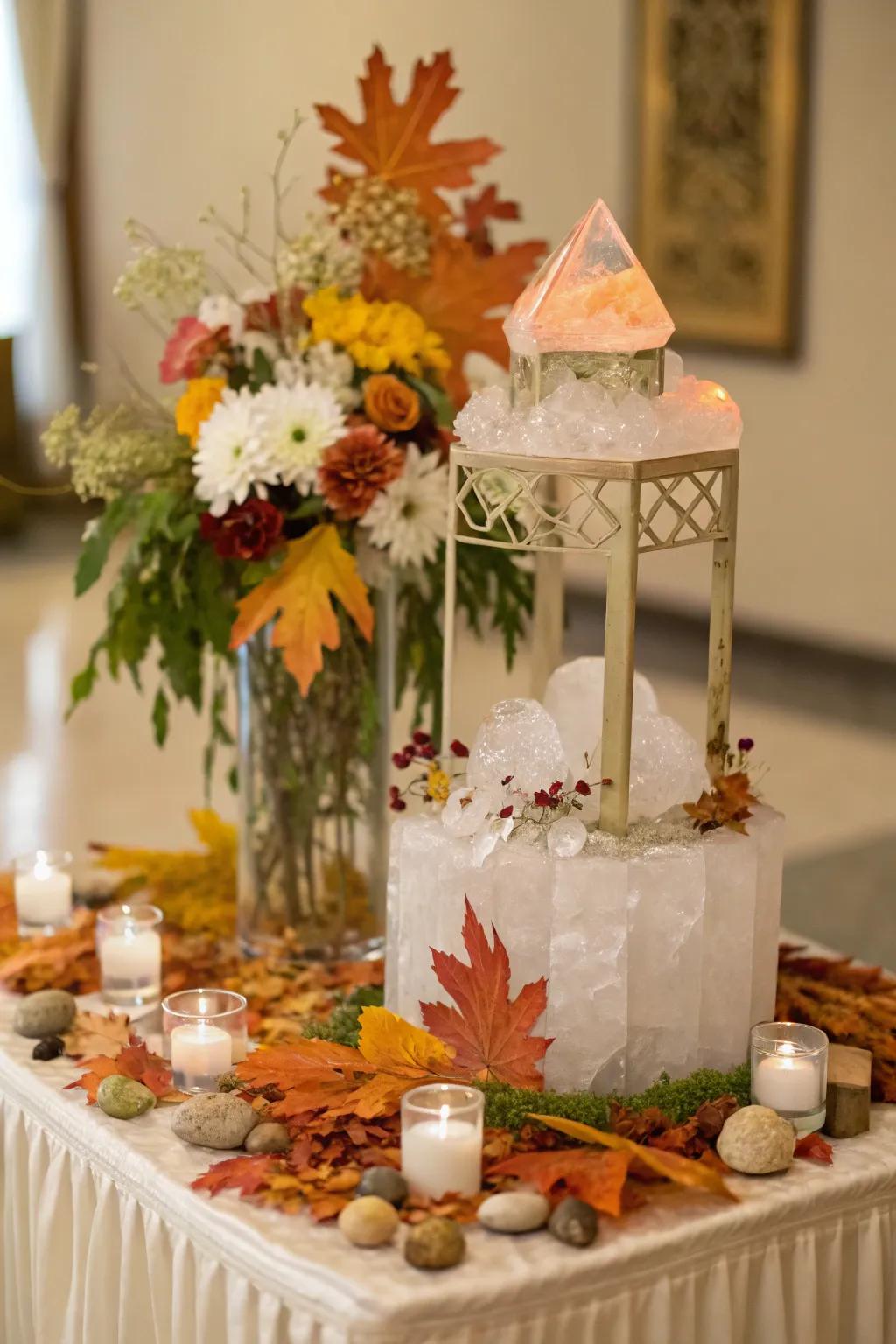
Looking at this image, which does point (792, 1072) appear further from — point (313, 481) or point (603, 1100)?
point (313, 481)

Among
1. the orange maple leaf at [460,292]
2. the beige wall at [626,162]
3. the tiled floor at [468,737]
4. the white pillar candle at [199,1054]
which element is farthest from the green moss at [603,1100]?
the beige wall at [626,162]

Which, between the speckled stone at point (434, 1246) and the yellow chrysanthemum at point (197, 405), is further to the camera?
the yellow chrysanthemum at point (197, 405)

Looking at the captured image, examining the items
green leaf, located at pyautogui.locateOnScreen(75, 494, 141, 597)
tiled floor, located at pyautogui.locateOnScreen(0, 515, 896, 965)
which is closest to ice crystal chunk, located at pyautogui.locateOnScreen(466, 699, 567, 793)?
green leaf, located at pyautogui.locateOnScreen(75, 494, 141, 597)

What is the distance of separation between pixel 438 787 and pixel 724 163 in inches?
158

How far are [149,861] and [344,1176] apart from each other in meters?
0.95

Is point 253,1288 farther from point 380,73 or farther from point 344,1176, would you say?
point 380,73

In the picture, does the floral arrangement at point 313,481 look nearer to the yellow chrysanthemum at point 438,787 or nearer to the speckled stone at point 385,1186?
the yellow chrysanthemum at point 438,787

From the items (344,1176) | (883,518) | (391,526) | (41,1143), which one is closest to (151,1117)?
(41,1143)

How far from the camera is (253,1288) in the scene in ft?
4.43

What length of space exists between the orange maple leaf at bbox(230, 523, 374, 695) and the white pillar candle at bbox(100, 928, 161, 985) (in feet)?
1.04

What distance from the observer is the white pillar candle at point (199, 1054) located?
1.61 metres

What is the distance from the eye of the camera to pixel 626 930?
1543 millimetres

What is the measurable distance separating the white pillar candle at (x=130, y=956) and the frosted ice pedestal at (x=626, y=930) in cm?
37

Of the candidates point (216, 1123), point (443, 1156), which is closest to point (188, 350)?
point (216, 1123)
